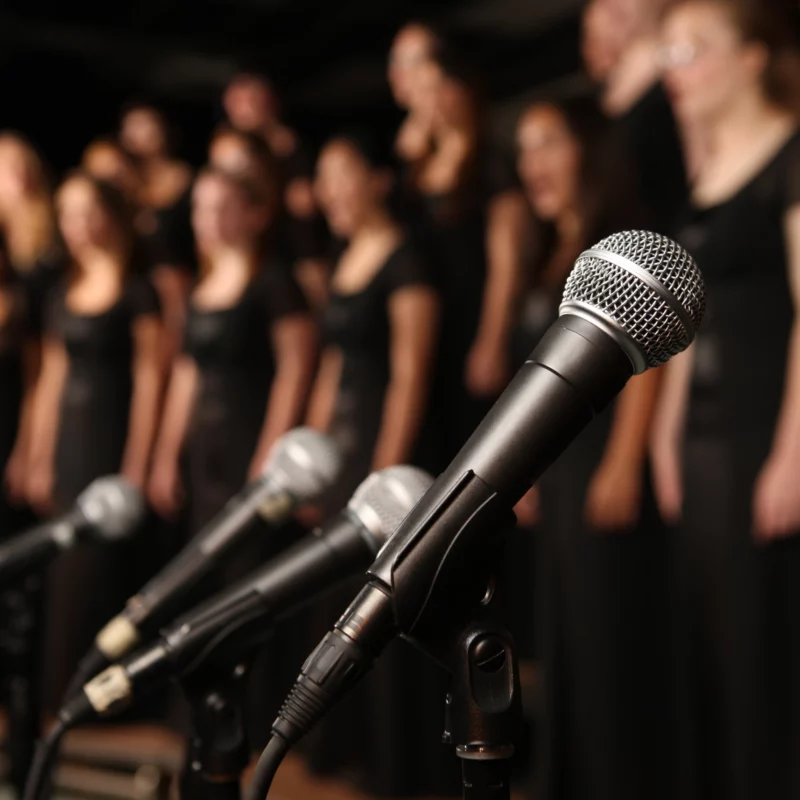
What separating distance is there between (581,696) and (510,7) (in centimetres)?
219

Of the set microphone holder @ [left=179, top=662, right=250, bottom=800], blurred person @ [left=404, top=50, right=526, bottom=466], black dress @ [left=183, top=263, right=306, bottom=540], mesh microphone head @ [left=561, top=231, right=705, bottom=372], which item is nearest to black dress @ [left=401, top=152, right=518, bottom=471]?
blurred person @ [left=404, top=50, right=526, bottom=466]

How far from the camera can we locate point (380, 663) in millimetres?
2346

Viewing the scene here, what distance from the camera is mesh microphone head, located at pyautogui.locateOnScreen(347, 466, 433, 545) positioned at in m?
0.86

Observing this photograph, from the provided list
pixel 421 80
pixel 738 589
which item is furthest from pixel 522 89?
pixel 738 589

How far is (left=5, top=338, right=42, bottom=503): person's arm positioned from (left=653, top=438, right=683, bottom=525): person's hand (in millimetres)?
2134

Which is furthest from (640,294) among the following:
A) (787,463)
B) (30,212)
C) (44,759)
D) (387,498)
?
(30,212)

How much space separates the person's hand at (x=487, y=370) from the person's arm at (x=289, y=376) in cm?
42

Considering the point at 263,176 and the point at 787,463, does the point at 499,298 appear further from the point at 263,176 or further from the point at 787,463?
the point at 787,463

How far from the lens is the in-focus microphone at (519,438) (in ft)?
2.25

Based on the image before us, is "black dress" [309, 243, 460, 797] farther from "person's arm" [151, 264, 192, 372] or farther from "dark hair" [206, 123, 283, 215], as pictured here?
"person's arm" [151, 264, 192, 372]

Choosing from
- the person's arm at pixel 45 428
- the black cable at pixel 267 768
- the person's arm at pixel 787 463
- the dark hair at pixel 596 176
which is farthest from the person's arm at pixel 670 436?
the person's arm at pixel 45 428

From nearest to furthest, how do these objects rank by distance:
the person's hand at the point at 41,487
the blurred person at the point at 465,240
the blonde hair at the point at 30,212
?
the blurred person at the point at 465,240 < the person's hand at the point at 41,487 < the blonde hair at the point at 30,212

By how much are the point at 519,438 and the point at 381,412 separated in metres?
1.75

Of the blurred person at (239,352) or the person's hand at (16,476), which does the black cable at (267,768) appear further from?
the person's hand at (16,476)
